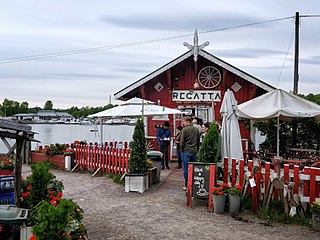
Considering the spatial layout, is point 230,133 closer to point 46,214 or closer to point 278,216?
point 278,216

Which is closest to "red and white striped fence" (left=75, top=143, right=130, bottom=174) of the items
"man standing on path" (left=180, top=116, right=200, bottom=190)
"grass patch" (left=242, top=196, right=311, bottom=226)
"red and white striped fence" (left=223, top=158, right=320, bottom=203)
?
"man standing on path" (left=180, top=116, right=200, bottom=190)

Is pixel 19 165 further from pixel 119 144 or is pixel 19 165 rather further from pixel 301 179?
pixel 119 144

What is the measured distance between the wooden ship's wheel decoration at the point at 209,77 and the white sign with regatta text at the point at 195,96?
1.03ft

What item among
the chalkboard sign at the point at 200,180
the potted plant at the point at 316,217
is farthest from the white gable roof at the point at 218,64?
the potted plant at the point at 316,217

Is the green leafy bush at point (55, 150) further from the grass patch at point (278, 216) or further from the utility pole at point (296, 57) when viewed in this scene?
the utility pole at point (296, 57)

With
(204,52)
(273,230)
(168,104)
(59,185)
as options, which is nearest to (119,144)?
(168,104)

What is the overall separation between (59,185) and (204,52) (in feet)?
31.7

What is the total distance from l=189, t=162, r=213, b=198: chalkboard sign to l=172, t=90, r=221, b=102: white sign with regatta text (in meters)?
8.00

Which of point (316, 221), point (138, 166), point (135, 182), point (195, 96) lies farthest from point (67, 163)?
point (316, 221)

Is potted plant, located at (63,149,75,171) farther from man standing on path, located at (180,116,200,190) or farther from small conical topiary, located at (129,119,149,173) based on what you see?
man standing on path, located at (180,116,200,190)

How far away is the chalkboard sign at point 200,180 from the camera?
8250 mm

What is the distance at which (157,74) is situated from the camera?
16000 mm

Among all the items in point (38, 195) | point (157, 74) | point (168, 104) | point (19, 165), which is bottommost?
point (38, 195)

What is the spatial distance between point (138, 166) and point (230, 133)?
242cm
